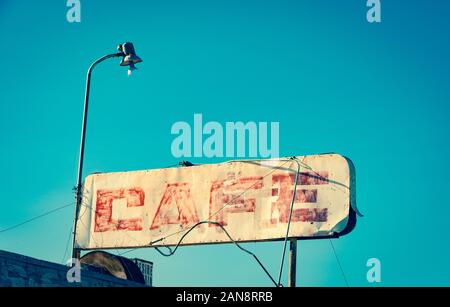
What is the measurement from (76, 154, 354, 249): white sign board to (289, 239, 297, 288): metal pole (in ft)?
1.15

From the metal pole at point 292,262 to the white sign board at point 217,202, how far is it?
1.15 feet

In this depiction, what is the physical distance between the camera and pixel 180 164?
28.4 meters

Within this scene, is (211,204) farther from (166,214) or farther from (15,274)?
(15,274)

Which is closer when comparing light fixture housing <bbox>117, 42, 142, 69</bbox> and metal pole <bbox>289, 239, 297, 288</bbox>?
metal pole <bbox>289, 239, 297, 288</bbox>

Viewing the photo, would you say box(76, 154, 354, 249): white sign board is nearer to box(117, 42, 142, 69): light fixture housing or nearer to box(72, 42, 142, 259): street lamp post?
box(72, 42, 142, 259): street lamp post

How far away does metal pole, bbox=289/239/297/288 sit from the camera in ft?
80.8

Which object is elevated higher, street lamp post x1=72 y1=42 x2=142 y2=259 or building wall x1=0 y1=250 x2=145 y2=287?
street lamp post x1=72 y1=42 x2=142 y2=259

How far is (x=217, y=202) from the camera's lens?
2728 cm

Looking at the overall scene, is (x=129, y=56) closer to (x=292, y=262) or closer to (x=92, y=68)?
(x=92, y=68)

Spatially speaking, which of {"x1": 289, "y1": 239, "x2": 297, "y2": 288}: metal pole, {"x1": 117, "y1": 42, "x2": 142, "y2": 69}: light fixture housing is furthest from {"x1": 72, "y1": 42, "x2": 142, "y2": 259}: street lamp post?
{"x1": 289, "y1": 239, "x2": 297, "y2": 288}: metal pole

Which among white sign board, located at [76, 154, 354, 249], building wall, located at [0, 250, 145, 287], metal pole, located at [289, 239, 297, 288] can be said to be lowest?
building wall, located at [0, 250, 145, 287]

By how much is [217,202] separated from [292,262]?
3.57 m

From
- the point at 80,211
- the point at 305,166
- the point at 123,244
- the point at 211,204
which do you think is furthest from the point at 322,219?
the point at 80,211

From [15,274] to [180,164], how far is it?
11283 millimetres
